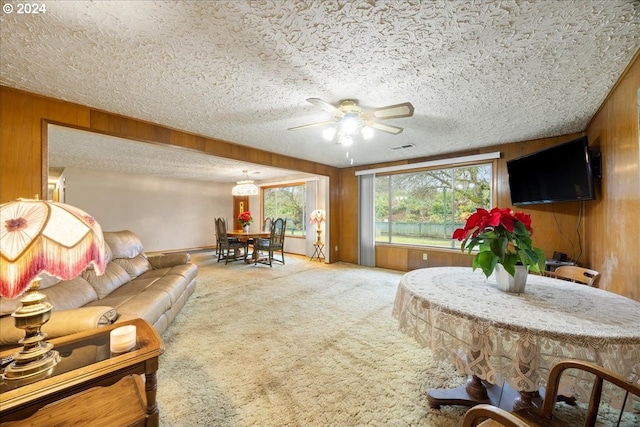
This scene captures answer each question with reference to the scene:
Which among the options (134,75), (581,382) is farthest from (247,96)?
(581,382)

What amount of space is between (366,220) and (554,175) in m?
3.19

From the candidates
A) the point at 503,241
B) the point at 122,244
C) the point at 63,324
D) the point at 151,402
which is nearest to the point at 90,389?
the point at 151,402

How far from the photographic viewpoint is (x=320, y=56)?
66.2 inches

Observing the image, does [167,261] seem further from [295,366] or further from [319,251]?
[319,251]

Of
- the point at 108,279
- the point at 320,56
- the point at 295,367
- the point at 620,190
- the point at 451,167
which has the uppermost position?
the point at 320,56

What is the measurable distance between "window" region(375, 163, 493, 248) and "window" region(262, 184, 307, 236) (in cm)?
238

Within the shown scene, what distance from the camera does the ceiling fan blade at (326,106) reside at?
185cm

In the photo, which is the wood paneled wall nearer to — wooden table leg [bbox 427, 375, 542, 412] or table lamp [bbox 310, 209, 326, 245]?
wooden table leg [bbox 427, 375, 542, 412]

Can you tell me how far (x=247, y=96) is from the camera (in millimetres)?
2287

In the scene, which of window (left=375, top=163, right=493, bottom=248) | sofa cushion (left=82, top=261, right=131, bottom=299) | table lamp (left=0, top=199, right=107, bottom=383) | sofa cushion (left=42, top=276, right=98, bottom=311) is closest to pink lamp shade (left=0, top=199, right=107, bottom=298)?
table lamp (left=0, top=199, right=107, bottom=383)

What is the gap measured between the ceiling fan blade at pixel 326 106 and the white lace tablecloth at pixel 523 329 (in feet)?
4.80

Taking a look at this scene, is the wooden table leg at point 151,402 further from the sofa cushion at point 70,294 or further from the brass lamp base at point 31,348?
the sofa cushion at point 70,294

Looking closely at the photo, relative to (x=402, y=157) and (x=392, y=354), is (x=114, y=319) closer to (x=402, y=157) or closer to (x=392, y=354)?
(x=392, y=354)

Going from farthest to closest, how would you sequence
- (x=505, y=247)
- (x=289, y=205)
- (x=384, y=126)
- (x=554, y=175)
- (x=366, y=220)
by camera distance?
(x=289, y=205)
(x=366, y=220)
(x=554, y=175)
(x=384, y=126)
(x=505, y=247)
